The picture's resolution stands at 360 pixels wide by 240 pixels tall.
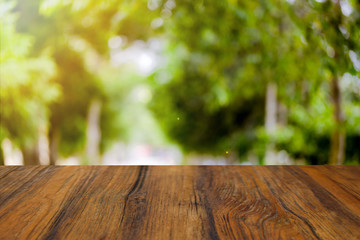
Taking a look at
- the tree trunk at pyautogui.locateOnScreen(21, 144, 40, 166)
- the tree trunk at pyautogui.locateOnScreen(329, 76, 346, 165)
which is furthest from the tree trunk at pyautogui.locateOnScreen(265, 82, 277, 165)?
the tree trunk at pyautogui.locateOnScreen(21, 144, 40, 166)

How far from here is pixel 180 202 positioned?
680mm

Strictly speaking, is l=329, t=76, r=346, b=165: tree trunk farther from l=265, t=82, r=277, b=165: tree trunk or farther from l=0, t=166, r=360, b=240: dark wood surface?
l=0, t=166, r=360, b=240: dark wood surface

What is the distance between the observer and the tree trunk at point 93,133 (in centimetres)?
237

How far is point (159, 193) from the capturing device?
730 mm

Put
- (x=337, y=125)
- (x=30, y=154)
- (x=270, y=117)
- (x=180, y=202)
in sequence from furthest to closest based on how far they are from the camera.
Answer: (x=270, y=117), (x=30, y=154), (x=337, y=125), (x=180, y=202)

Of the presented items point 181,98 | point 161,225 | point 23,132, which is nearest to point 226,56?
point 181,98

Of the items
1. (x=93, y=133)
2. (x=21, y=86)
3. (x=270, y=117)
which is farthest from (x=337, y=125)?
(x=21, y=86)

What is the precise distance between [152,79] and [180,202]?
1732 millimetres

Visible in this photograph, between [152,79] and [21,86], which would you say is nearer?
[21,86]

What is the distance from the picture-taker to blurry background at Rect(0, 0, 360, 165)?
196 cm

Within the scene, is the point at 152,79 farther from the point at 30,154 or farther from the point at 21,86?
the point at 30,154

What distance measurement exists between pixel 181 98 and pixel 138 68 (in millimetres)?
399

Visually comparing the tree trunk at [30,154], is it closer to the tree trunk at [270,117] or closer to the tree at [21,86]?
the tree at [21,86]

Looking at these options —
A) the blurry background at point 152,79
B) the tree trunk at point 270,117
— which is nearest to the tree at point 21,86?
the blurry background at point 152,79
